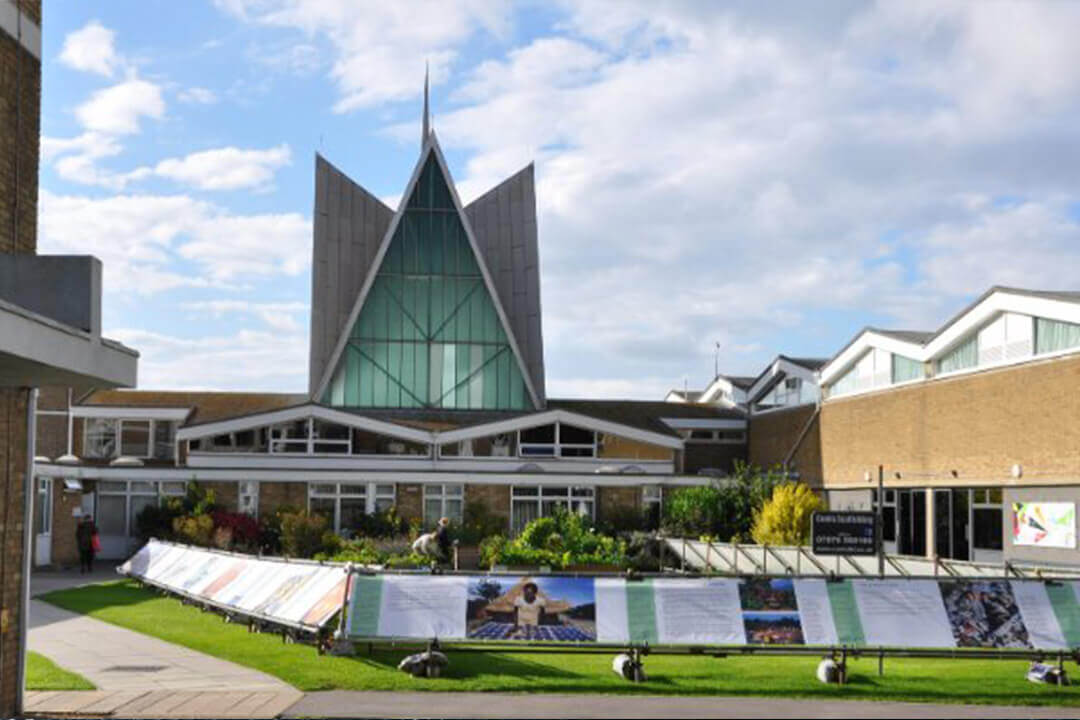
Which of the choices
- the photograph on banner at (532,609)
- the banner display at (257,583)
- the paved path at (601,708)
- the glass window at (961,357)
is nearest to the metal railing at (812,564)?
the photograph on banner at (532,609)

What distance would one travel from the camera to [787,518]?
1294 inches

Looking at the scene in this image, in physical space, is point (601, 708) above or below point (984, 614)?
below

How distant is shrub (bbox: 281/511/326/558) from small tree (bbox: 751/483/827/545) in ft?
36.3

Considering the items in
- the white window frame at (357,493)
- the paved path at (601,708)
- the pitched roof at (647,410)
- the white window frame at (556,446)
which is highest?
the pitched roof at (647,410)

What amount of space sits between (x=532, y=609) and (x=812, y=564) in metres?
10.6

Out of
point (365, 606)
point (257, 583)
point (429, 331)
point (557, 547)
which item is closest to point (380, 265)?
point (429, 331)

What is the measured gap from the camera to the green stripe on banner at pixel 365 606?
51.0 ft

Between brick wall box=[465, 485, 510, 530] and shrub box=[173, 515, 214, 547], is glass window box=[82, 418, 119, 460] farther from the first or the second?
brick wall box=[465, 485, 510, 530]

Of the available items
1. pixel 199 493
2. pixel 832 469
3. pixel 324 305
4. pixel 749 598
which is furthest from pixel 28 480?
pixel 324 305

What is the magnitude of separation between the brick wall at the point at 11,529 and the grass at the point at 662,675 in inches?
118

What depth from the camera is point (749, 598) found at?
15641 mm

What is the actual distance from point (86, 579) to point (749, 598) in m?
20.7

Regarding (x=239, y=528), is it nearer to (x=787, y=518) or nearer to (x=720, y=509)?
(x=720, y=509)

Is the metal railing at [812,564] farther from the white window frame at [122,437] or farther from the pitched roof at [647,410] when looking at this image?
the white window frame at [122,437]
